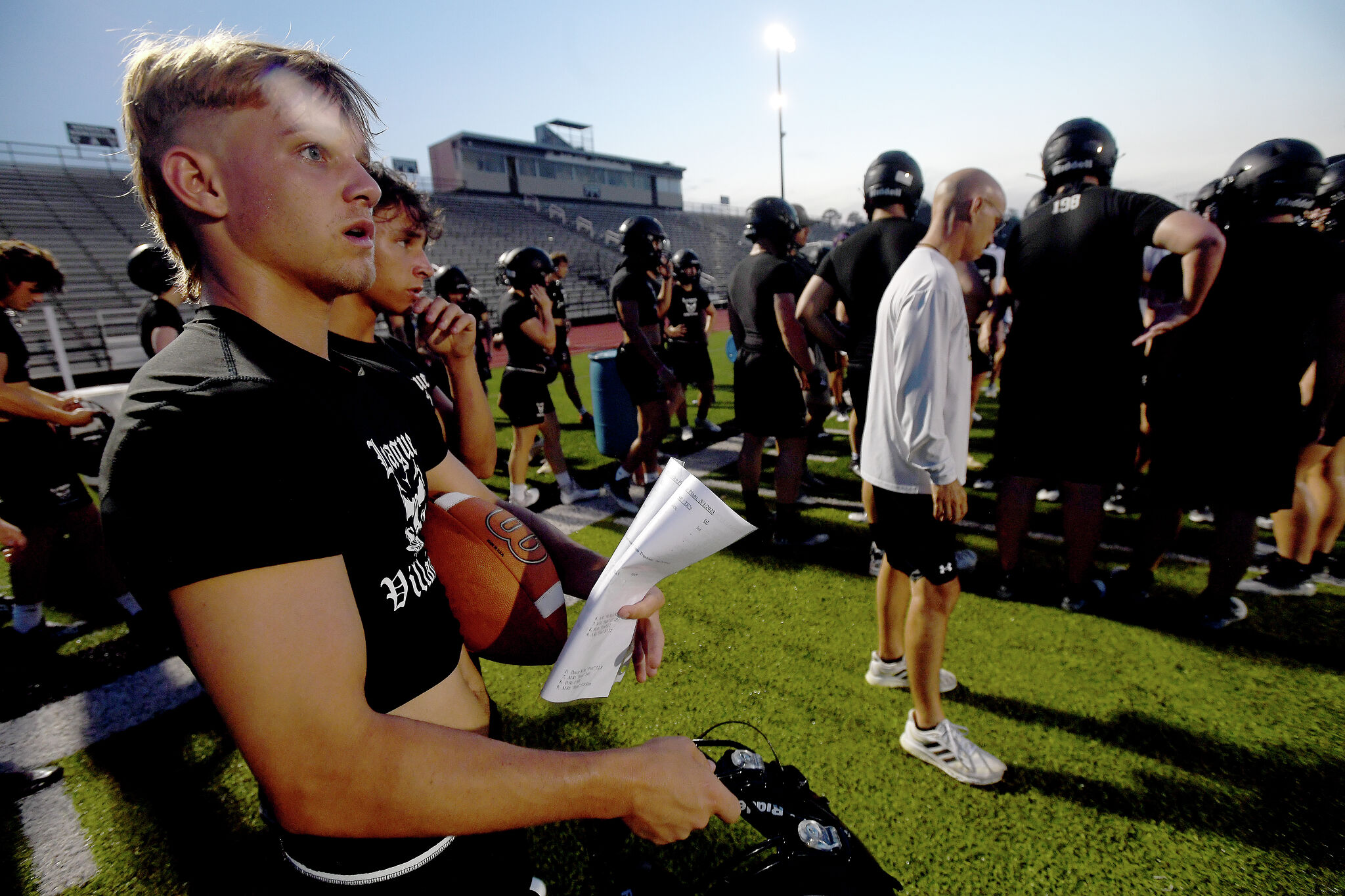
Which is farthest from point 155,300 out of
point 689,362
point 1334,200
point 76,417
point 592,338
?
point 592,338

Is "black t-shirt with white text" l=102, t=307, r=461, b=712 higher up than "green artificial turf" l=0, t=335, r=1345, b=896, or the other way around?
"black t-shirt with white text" l=102, t=307, r=461, b=712

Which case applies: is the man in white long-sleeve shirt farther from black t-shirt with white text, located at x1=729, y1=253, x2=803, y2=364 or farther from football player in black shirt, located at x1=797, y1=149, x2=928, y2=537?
black t-shirt with white text, located at x1=729, y1=253, x2=803, y2=364

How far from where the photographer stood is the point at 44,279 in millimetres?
3527

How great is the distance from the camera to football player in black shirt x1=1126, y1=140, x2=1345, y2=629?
9.91 feet

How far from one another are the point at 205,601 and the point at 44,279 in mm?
4409

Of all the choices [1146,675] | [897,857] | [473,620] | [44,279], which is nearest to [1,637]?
[44,279]

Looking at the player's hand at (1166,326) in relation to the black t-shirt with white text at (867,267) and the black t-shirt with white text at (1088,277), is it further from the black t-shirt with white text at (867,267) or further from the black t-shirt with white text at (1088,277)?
the black t-shirt with white text at (867,267)

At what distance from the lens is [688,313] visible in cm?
822

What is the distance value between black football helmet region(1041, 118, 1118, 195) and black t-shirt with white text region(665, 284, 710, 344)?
16.7ft

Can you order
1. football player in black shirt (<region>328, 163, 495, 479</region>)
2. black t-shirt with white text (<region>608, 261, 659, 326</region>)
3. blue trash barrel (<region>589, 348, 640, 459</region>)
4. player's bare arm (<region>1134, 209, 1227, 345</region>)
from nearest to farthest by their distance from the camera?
football player in black shirt (<region>328, 163, 495, 479</region>), player's bare arm (<region>1134, 209, 1227, 345</region>), black t-shirt with white text (<region>608, 261, 659, 326</region>), blue trash barrel (<region>589, 348, 640, 459</region>)

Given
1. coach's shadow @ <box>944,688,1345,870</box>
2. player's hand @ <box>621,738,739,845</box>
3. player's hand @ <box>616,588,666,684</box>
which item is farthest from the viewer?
coach's shadow @ <box>944,688,1345,870</box>

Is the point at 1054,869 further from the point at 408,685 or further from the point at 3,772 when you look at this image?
the point at 3,772

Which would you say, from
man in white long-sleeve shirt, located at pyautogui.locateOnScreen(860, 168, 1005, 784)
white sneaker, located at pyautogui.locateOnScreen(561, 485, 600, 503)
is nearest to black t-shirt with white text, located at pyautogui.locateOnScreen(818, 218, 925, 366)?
man in white long-sleeve shirt, located at pyautogui.locateOnScreen(860, 168, 1005, 784)

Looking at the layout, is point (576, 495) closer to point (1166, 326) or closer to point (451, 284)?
point (451, 284)
